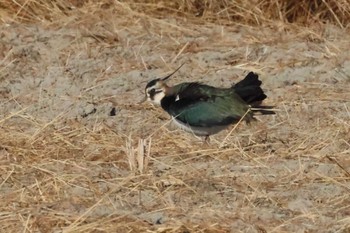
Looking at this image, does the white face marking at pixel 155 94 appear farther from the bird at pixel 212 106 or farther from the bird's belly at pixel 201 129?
the bird's belly at pixel 201 129

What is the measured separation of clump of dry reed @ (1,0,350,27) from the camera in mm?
9219

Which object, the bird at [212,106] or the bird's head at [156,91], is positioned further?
the bird's head at [156,91]

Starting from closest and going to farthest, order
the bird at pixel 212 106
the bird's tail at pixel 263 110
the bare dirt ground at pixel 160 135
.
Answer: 1. the bare dirt ground at pixel 160 135
2. the bird at pixel 212 106
3. the bird's tail at pixel 263 110

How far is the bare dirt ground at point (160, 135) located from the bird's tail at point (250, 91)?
17 cm

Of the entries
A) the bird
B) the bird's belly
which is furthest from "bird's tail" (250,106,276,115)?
the bird's belly

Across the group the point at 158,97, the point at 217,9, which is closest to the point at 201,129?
the point at 158,97

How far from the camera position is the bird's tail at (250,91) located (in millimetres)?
6677

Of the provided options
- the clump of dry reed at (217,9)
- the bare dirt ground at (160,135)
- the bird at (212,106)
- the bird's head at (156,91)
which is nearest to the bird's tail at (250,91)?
the bird at (212,106)

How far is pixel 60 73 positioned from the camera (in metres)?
7.91

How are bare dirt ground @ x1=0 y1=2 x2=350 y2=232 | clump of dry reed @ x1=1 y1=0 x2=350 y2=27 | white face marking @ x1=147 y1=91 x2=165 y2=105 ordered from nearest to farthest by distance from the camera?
bare dirt ground @ x1=0 y1=2 x2=350 y2=232, white face marking @ x1=147 y1=91 x2=165 y2=105, clump of dry reed @ x1=1 y1=0 x2=350 y2=27

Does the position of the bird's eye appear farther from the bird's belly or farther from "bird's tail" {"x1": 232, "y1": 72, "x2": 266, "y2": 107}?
"bird's tail" {"x1": 232, "y1": 72, "x2": 266, "y2": 107}

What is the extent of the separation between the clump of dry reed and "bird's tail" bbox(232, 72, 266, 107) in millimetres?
2528

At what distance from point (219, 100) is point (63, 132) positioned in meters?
0.96

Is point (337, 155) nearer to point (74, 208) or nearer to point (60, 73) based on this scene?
point (74, 208)
